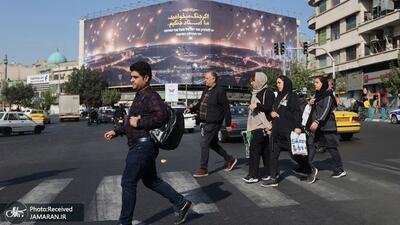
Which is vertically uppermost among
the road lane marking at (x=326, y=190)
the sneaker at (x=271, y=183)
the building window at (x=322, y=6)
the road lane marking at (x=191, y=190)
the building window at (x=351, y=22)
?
the building window at (x=322, y=6)

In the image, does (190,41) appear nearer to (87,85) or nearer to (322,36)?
(87,85)

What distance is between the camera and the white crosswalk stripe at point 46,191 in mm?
7176

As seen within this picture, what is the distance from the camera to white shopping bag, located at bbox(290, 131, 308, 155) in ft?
25.6

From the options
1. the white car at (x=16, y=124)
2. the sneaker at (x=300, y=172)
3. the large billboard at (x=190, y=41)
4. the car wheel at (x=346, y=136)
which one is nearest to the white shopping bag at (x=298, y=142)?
the sneaker at (x=300, y=172)

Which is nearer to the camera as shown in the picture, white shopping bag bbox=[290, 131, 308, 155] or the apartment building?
white shopping bag bbox=[290, 131, 308, 155]

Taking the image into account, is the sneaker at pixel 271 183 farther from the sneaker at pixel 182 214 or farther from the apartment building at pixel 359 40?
the apartment building at pixel 359 40

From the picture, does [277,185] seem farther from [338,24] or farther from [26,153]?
[338,24]

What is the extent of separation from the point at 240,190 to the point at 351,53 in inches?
1886

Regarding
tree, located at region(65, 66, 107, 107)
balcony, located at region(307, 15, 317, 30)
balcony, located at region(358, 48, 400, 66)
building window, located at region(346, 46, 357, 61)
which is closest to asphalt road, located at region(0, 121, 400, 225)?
balcony, located at region(358, 48, 400, 66)

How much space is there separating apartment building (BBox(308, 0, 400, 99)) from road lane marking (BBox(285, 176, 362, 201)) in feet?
118

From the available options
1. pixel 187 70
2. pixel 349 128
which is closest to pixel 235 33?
pixel 187 70

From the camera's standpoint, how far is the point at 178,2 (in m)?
86.4

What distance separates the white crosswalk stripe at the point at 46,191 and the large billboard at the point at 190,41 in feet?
248

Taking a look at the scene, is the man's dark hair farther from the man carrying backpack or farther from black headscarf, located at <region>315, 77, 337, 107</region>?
black headscarf, located at <region>315, 77, 337, 107</region>
